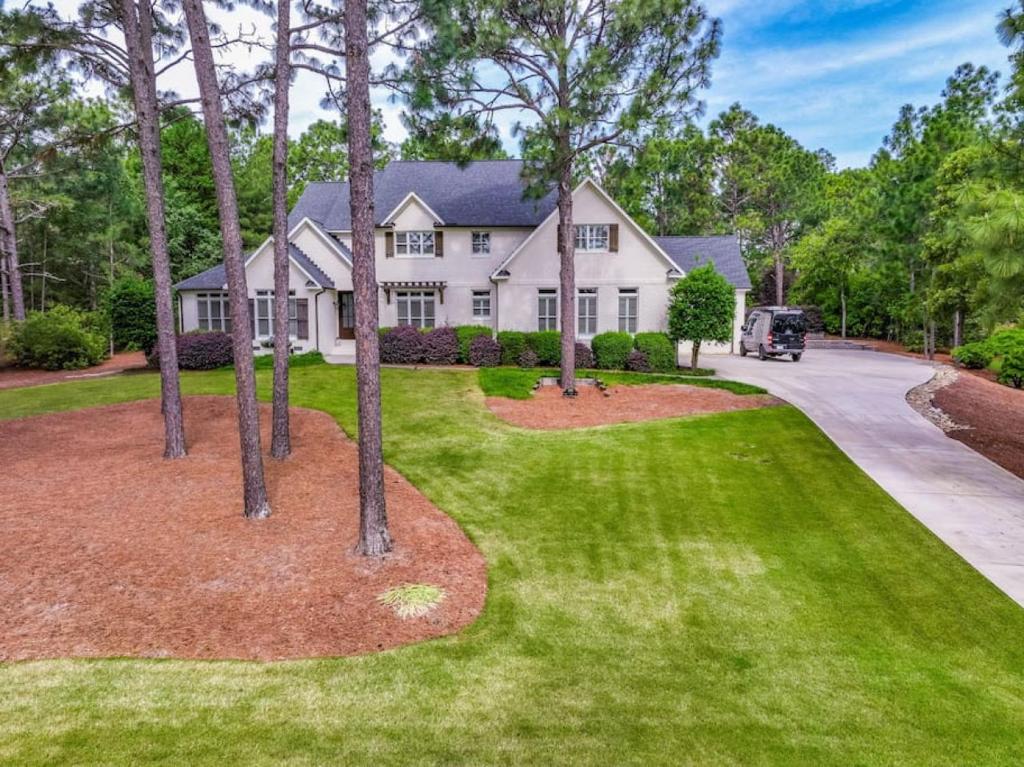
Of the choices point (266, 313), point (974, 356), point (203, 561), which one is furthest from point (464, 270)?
point (974, 356)

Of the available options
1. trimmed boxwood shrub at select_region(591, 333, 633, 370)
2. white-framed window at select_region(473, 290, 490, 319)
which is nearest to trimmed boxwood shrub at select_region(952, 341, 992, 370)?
trimmed boxwood shrub at select_region(591, 333, 633, 370)

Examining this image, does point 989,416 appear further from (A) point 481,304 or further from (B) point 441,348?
(A) point 481,304

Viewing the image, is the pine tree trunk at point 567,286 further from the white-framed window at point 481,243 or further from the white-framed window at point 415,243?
the white-framed window at point 415,243

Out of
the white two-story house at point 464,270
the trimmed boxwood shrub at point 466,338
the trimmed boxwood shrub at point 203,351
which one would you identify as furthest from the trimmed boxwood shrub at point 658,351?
the trimmed boxwood shrub at point 203,351

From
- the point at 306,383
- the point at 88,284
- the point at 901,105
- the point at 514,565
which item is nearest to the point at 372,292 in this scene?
the point at 514,565

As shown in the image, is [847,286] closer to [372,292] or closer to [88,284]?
[372,292]

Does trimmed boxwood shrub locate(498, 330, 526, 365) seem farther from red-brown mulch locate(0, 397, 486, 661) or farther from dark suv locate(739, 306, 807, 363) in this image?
red-brown mulch locate(0, 397, 486, 661)
